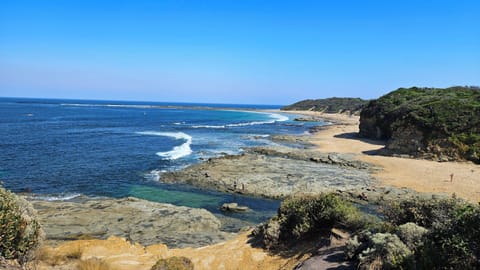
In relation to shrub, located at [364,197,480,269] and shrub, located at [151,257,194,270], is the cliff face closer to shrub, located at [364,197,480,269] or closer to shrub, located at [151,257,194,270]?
shrub, located at [364,197,480,269]

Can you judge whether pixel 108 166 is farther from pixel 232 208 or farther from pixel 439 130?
pixel 439 130

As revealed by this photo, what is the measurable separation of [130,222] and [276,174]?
15.2 m

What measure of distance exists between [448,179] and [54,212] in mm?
28912

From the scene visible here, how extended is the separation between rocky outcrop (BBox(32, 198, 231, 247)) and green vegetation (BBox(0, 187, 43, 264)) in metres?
5.51

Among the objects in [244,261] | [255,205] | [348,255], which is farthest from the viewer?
[255,205]

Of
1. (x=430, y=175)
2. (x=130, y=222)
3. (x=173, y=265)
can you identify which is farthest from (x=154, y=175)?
(x=430, y=175)

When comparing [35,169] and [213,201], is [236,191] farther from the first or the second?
[35,169]

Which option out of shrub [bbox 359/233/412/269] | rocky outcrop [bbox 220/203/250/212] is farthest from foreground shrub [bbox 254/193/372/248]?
rocky outcrop [bbox 220/203/250/212]

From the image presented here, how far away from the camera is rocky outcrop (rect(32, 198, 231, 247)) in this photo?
49.5 feet

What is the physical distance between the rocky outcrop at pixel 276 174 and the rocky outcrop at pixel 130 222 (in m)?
7.70

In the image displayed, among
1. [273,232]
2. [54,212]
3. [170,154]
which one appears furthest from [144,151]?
[273,232]

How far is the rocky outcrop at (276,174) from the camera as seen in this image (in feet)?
84.5

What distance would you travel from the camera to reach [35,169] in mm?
30953

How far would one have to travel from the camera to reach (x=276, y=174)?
29297 mm
